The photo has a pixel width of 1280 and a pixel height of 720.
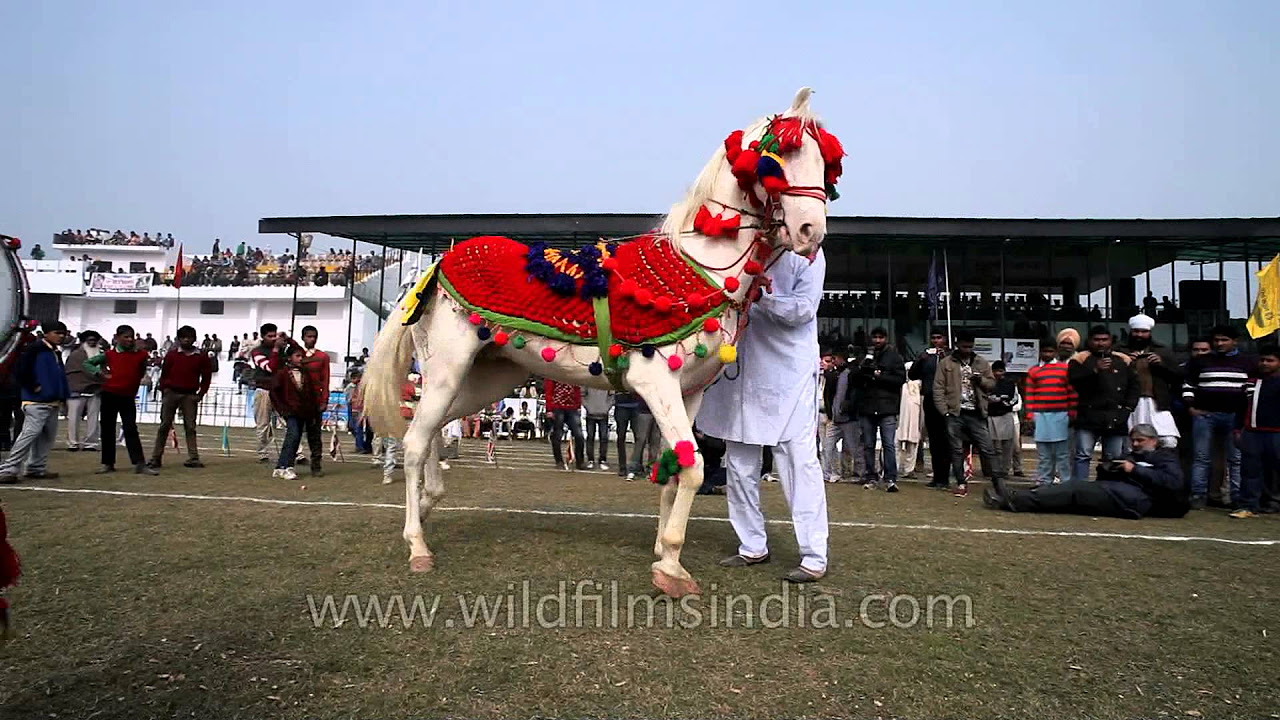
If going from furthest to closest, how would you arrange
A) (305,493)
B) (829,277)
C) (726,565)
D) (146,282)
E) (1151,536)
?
(146,282) < (829,277) < (305,493) < (1151,536) < (726,565)

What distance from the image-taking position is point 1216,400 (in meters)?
8.44

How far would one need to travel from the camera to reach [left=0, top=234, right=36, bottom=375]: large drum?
2475 mm

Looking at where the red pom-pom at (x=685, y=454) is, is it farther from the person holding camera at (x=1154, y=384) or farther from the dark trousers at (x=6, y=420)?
the dark trousers at (x=6, y=420)

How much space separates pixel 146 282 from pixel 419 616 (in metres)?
47.6

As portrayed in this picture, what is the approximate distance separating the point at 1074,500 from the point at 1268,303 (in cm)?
1122

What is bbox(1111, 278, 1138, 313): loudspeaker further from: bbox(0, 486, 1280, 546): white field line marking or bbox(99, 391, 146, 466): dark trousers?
bbox(99, 391, 146, 466): dark trousers

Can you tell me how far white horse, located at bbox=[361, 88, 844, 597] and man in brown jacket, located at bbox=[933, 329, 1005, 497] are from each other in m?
6.36

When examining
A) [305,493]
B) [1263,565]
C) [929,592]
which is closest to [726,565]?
[929,592]

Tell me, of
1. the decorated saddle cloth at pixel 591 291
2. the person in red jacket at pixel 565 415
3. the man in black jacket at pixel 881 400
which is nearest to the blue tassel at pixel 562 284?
the decorated saddle cloth at pixel 591 291

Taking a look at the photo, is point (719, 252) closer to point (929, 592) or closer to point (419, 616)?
point (929, 592)

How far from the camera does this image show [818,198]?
13.0 feet

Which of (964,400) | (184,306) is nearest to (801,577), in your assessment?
(964,400)

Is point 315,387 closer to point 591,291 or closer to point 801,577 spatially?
point 591,291

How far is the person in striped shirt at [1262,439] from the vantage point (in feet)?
25.3
